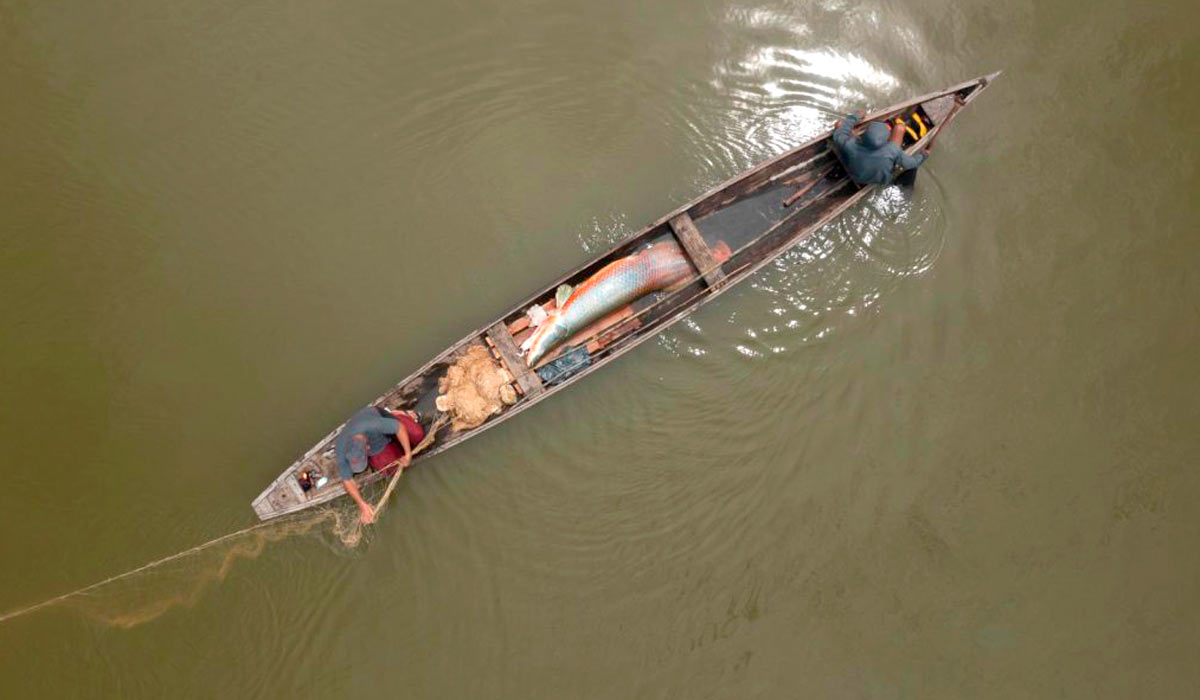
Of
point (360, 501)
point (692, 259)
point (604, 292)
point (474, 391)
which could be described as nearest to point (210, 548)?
point (360, 501)

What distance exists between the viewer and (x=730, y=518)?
632 centimetres

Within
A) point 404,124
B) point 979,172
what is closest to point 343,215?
point 404,124

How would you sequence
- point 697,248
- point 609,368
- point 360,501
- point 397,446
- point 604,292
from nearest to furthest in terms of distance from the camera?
point 360,501
point 397,446
point 604,292
point 697,248
point 609,368

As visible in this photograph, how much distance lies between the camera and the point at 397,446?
5855mm

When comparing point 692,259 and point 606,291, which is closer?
point 606,291

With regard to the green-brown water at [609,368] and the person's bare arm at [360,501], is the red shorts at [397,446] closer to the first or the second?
the person's bare arm at [360,501]

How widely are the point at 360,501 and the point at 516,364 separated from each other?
5.15ft

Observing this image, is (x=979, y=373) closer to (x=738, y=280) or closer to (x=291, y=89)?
(x=738, y=280)

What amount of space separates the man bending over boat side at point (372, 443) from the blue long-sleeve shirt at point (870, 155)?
4.14 meters

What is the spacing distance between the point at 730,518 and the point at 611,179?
10.2 ft

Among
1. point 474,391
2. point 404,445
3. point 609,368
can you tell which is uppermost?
point 474,391

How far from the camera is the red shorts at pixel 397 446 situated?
18.9 ft

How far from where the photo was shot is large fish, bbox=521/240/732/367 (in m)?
6.06

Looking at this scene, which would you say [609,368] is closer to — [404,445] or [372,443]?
[404,445]
